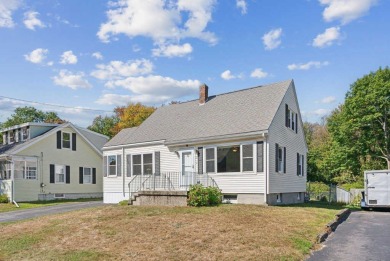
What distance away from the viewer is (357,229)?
12109mm

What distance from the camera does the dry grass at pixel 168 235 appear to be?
838 centimetres

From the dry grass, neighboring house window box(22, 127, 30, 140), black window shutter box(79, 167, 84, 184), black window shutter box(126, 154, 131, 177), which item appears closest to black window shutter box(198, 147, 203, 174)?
the dry grass

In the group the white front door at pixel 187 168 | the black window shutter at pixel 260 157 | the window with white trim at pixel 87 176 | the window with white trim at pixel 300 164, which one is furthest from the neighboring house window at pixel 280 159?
the window with white trim at pixel 87 176

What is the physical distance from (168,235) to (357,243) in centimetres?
508

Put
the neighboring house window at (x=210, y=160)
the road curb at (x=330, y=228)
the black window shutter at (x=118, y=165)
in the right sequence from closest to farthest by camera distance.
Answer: the road curb at (x=330, y=228) → the neighboring house window at (x=210, y=160) → the black window shutter at (x=118, y=165)

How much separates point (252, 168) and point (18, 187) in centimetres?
1906

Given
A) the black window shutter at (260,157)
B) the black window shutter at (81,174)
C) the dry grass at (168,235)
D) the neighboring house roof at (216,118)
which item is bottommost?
the black window shutter at (81,174)

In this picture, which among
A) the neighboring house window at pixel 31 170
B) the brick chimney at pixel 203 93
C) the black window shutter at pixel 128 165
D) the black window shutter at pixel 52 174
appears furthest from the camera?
the black window shutter at pixel 52 174

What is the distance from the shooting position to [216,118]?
66.2 ft

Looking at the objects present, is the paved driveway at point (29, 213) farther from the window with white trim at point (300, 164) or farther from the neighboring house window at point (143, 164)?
the window with white trim at point (300, 164)

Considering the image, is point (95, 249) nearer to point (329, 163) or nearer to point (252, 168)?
point (252, 168)

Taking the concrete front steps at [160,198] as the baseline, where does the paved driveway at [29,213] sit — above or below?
below

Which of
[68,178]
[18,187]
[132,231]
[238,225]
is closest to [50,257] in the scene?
[132,231]

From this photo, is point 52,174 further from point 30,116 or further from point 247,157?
point 30,116
